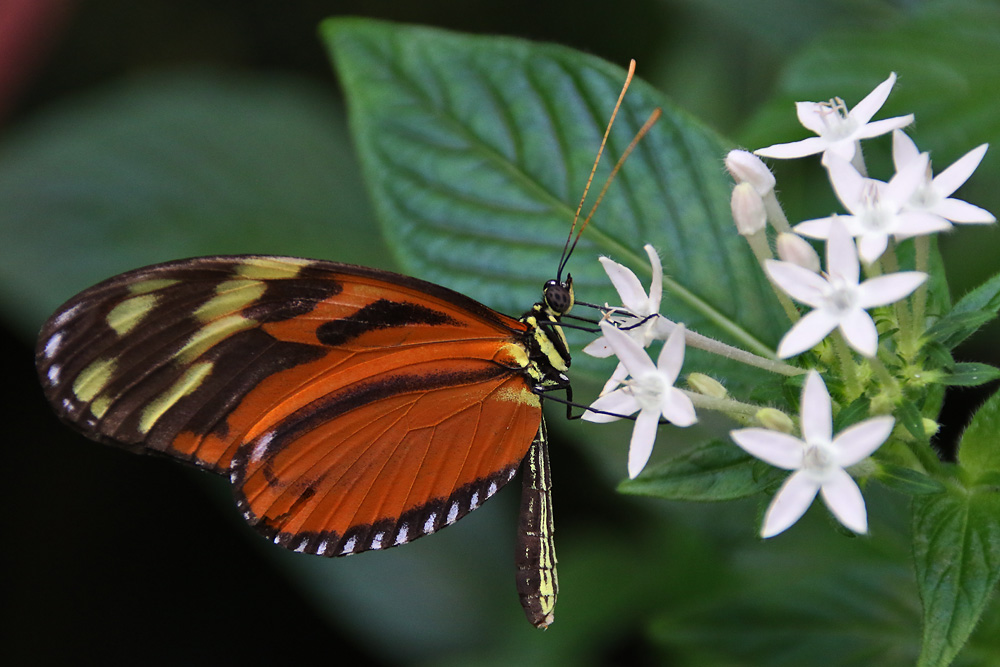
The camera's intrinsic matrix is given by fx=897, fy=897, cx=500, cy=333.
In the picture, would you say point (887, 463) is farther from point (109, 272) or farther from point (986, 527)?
point (109, 272)

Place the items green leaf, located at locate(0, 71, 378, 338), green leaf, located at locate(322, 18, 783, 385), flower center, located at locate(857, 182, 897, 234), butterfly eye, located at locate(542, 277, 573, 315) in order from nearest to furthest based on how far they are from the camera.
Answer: flower center, located at locate(857, 182, 897, 234)
butterfly eye, located at locate(542, 277, 573, 315)
green leaf, located at locate(322, 18, 783, 385)
green leaf, located at locate(0, 71, 378, 338)

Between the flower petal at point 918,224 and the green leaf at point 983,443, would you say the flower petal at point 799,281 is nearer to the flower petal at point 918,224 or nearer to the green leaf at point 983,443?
the flower petal at point 918,224

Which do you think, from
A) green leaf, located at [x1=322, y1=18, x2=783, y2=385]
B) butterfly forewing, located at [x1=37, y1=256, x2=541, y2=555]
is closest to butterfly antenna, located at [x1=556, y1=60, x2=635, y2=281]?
green leaf, located at [x1=322, y1=18, x2=783, y2=385]

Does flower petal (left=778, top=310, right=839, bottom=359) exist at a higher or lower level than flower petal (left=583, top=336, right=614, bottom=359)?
higher

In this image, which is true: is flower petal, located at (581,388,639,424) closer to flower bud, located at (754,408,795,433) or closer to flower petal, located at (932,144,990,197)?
flower bud, located at (754,408,795,433)

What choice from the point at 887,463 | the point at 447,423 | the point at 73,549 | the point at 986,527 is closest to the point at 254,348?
the point at 447,423

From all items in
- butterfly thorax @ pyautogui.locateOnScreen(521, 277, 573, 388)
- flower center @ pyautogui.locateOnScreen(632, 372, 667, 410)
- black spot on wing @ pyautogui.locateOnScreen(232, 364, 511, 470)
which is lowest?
black spot on wing @ pyautogui.locateOnScreen(232, 364, 511, 470)
